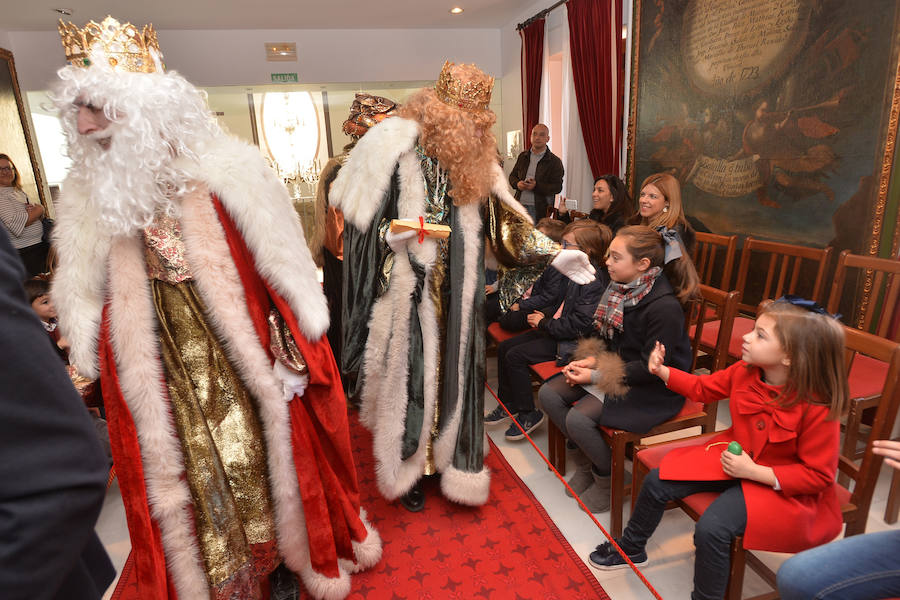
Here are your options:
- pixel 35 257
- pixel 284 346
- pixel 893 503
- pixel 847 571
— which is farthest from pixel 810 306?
pixel 35 257

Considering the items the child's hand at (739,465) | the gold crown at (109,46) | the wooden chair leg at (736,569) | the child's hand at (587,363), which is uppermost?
the gold crown at (109,46)

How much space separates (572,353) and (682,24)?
3252 mm

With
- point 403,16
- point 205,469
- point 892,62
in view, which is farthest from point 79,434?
point 403,16

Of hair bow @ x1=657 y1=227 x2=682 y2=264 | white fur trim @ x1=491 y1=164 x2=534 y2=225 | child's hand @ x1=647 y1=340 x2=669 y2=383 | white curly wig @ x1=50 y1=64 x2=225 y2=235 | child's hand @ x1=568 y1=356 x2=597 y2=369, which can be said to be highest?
white curly wig @ x1=50 y1=64 x2=225 y2=235

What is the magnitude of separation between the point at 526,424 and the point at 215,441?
1855mm

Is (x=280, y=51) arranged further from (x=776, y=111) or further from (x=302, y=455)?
(x=302, y=455)

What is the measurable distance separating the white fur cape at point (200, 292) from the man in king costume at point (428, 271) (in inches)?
21.5

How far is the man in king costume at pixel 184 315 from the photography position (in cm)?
142

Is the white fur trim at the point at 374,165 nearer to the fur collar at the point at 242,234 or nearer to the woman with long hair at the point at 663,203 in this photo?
the fur collar at the point at 242,234

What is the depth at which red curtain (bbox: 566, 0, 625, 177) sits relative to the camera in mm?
5137

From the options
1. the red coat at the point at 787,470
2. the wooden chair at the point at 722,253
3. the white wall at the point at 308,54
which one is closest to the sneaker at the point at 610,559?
the red coat at the point at 787,470

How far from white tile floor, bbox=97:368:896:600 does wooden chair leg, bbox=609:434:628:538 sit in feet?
0.28

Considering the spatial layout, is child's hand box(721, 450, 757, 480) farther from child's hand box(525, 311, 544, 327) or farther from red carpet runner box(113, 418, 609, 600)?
child's hand box(525, 311, 544, 327)

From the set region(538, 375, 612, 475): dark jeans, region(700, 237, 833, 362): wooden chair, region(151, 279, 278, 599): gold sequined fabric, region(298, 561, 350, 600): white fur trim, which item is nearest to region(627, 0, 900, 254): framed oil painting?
region(700, 237, 833, 362): wooden chair
